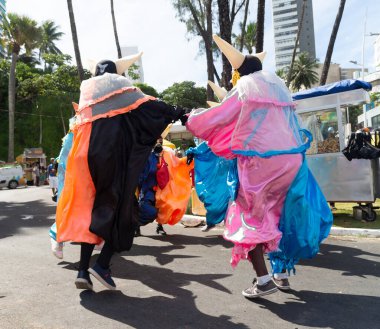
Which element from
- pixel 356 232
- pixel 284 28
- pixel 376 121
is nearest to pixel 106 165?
pixel 356 232

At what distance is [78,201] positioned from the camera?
3.80 metres

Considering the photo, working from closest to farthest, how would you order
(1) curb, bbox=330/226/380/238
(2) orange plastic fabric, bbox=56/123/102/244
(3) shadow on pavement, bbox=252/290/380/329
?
(3) shadow on pavement, bbox=252/290/380/329 < (2) orange plastic fabric, bbox=56/123/102/244 < (1) curb, bbox=330/226/380/238

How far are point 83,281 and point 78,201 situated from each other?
70 centimetres

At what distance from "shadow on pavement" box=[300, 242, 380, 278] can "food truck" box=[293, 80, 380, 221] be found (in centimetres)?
231

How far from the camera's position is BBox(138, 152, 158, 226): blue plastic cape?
5840mm

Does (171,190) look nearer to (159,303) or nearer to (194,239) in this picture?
(194,239)

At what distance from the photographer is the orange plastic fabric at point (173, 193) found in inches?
247

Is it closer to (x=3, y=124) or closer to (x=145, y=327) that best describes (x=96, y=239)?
(x=145, y=327)

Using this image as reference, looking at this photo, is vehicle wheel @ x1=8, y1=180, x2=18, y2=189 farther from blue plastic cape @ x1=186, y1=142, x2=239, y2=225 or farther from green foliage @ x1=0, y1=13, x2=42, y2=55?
blue plastic cape @ x1=186, y1=142, x2=239, y2=225

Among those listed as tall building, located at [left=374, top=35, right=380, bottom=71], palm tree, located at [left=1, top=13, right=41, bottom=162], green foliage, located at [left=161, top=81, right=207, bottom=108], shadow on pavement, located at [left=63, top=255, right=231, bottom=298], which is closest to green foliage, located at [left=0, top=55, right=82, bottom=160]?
palm tree, located at [left=1, top=13, right=41, bottom=162]

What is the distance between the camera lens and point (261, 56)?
4449mm

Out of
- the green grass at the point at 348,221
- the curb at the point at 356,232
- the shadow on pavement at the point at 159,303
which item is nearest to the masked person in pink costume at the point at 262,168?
the shadow on pavement at the point at 159,303

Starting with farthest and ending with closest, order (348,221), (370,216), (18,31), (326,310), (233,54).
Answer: (18,31) < (348,221) < (370,216) < (233,54) < (326,310)

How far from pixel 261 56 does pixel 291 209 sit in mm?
1681
